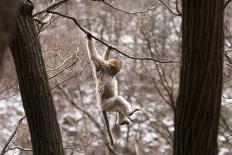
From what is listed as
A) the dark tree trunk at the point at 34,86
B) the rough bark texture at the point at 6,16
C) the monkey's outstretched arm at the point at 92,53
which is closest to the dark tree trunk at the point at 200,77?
the dark tree trunk at the point at 34,86

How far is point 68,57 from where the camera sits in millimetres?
7387

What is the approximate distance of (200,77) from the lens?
3.77m

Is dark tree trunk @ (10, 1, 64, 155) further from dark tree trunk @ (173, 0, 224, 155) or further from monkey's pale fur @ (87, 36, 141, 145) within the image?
dark tree trunk @ (173, 0, 224, 155)

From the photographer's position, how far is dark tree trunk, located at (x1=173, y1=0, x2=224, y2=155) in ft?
11.8

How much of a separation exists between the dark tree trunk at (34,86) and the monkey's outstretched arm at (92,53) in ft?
2.99

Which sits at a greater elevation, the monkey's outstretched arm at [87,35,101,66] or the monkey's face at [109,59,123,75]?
the monkey's outstretched arm at [87,35,101,66]

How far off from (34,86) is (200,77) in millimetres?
1758

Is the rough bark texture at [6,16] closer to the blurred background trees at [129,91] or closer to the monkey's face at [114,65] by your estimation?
the monkey's face at [114,65]

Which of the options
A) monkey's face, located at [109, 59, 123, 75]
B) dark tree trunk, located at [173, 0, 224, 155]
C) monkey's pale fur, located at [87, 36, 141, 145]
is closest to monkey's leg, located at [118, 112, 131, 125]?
monkey's pale fur, located at [87, 36, 141, 145]

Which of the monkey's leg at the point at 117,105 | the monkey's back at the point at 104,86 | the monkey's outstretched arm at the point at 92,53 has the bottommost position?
the monkey's leg at the point at 117,105

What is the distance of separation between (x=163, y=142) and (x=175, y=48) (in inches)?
134

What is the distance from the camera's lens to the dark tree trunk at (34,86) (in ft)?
15.1

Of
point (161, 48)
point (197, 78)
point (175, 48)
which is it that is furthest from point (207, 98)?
point (175, 48)

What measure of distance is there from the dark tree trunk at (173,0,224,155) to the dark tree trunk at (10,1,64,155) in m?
1.41
